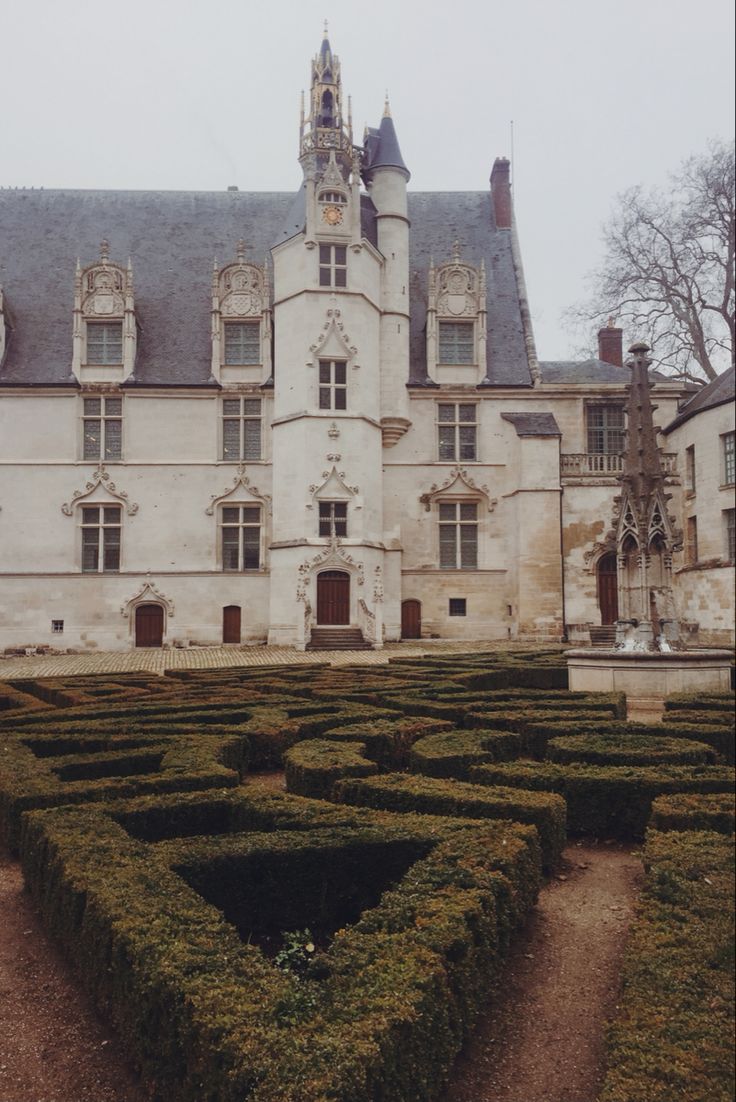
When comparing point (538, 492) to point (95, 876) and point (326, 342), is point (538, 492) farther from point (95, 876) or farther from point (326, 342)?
point (95, 876)

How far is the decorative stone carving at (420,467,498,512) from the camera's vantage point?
111ft

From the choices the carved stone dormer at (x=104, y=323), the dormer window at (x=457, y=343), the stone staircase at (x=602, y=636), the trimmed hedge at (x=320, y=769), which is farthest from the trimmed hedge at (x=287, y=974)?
the dormer window at (x=457, y=343)

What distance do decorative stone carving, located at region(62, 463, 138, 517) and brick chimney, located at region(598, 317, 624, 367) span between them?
20.4 metres

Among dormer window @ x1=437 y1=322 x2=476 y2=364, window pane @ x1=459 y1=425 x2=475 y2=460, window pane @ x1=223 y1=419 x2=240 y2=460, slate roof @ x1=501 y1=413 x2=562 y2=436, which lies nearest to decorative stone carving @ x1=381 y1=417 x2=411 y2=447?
window pane @ x1=459 y1=425 x2=475 y2=460

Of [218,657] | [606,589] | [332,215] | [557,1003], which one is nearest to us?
[557,1003]

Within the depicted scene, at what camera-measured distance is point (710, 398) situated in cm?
3081

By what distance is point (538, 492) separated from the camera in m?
32.8

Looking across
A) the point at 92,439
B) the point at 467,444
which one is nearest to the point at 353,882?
the point at 467,444

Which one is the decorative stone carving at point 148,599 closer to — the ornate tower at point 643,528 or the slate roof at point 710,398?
the ornate tower at point 643,528

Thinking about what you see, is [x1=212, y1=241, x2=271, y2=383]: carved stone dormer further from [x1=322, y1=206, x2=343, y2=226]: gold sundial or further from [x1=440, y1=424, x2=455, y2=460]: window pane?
[x1=440, y1=424, x2=455, y2=460]: window pane

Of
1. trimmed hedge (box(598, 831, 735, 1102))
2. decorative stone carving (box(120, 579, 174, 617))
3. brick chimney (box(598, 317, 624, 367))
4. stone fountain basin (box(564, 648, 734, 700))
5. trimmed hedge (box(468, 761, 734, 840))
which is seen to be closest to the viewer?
trimmed hedge (box(598, 831, 735, 1102))

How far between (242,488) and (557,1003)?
2973 centimetres

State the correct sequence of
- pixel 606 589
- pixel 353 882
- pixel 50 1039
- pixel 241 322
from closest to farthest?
pixel 50 1039 < pixel 353 882 < pixel 606 589 < pixel 241 322

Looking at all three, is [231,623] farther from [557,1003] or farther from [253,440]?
[557,1003]
